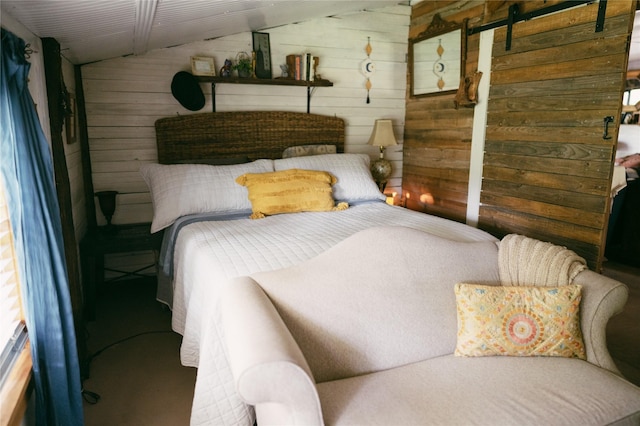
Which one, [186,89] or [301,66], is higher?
[301,66]

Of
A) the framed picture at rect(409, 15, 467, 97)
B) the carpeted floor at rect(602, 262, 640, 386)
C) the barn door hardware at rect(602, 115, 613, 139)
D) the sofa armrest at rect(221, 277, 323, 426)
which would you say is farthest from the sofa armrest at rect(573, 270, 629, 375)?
the framed picture at rect(409, 15, 467, 97)

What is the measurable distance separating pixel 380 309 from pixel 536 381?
1.85 feet

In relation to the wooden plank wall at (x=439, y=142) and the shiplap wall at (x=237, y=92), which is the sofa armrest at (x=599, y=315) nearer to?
the wooden plank wall at (x=439, y=142)

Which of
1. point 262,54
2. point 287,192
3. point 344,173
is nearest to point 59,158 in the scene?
Result: point 287,192

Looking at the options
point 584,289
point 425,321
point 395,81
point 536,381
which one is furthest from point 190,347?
Answer: point 395,81

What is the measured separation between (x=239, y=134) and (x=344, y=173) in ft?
3.21

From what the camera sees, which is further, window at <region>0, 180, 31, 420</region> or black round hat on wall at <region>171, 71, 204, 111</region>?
black round hat on wall at <region>171, 71, 204, 111</region>

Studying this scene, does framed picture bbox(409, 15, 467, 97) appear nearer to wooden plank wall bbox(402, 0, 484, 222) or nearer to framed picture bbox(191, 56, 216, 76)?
wooden plank wall bbox(402, 0, 484, 222)

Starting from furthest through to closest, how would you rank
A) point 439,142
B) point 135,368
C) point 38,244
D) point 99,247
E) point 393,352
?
point 439,142 → point 99,247 → point 135,368 → point 393,352 → point 38,244

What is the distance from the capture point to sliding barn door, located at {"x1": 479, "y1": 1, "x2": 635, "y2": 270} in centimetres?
251

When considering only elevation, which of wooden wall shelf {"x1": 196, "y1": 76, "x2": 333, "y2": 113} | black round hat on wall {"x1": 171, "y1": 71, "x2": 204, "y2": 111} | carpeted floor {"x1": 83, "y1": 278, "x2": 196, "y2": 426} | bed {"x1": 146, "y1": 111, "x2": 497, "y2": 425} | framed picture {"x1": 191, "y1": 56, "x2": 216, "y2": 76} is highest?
framed picture {"x1": 191, "y1": 56, "x2": 216, "y2": 76}

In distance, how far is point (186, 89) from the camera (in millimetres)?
3289

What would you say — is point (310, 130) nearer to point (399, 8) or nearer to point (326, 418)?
point (399, 8)

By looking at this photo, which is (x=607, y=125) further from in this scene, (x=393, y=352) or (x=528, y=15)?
(x=393, y=352)
